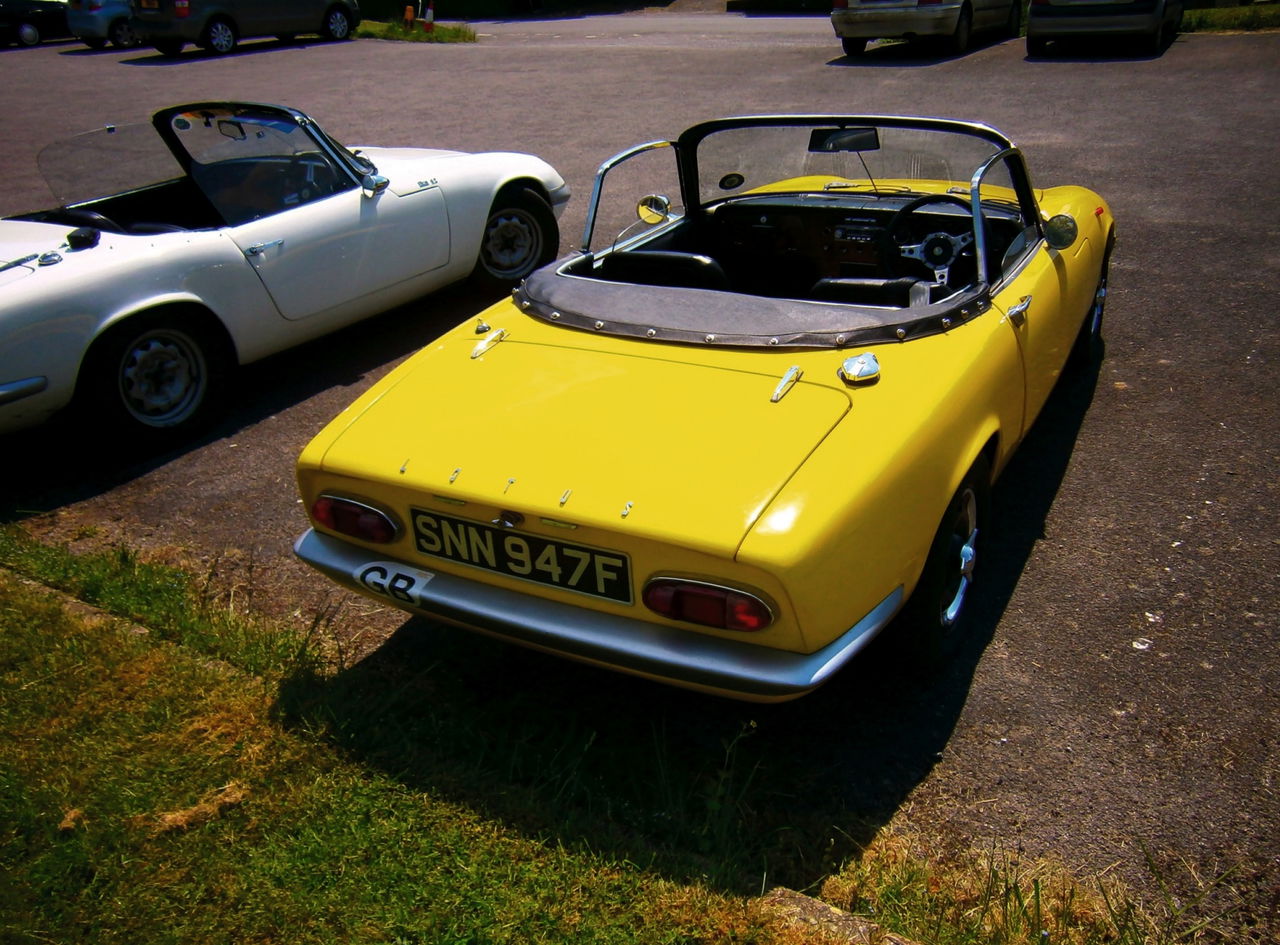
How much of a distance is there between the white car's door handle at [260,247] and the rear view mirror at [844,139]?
258 centimetres

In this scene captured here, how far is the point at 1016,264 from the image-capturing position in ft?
12.2

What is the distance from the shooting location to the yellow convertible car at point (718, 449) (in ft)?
8.23

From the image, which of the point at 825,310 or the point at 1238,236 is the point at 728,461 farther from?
the point at 1238,236

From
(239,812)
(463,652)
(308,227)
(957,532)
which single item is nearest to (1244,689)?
(957,532)

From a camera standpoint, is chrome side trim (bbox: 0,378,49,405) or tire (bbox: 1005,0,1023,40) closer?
chrome side trim (bbox: 0,378,49,405)

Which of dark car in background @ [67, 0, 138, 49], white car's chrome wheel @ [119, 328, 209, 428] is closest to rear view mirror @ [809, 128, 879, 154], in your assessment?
white car's chrome wheel @ [119, 328, 209, 428]

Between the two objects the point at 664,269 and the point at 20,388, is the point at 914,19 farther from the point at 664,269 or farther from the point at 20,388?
the point at 20,388

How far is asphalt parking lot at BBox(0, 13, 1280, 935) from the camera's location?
272 centimetres

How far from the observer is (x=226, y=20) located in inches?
714

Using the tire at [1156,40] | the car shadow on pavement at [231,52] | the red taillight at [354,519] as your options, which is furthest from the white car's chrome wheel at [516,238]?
the car shadow on pavement at [231,52]

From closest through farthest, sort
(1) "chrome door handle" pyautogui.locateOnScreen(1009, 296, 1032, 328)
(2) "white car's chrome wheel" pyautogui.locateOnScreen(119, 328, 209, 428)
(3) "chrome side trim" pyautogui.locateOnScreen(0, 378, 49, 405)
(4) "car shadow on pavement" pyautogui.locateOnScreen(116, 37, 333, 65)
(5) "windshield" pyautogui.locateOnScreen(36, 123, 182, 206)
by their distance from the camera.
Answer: (1) "chrome door handle" pyautogui.locateOnScreen(1009, 296, 1032, 328)
(3) "chrome side trim" pyautogui.locateOnScreen(0, 378, 49, 405)
(2) "white car's chrome wheel" pyautogui.locateOnScreen(119, 328, 209, 428)
(5) "windshield" pyautogui.locateOnScreen(36, 123, 182, 206)
(4) "car shadow on pavement" pyautogui.locateOnScreen(116, 37, 333, 65)

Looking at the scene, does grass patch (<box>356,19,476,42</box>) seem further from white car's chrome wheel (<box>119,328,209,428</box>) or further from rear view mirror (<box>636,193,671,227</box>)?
rear view mirror (<box>636,193,671,227</box>)

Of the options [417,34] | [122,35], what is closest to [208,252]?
[417,34]

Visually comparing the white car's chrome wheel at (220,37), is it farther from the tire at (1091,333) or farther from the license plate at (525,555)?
the license plate at (525,555)
